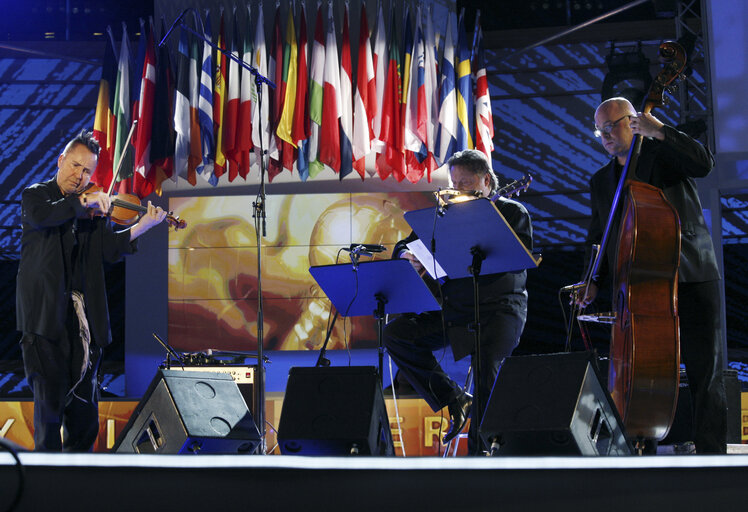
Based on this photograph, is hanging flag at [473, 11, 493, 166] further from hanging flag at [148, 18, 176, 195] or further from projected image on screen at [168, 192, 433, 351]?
hanging flag at [148, 18, 176, 195]

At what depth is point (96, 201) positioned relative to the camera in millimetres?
3572

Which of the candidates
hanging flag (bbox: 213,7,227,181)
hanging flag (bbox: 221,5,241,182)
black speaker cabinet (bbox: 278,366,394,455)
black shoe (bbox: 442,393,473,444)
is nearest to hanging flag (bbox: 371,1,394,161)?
hanging flag (bbox: 221,5,241,182)

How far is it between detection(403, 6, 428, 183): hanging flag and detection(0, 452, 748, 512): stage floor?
204 inches

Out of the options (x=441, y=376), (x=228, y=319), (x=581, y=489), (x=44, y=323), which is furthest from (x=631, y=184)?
(x=228, y=319)

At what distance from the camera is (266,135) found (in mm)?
6488

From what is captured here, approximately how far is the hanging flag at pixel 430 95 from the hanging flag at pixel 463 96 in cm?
19

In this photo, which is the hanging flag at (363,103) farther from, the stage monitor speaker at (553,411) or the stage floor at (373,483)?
the stage floor at (373,483)

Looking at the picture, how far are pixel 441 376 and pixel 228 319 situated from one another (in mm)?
3155

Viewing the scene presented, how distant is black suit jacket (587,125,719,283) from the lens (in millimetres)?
3111

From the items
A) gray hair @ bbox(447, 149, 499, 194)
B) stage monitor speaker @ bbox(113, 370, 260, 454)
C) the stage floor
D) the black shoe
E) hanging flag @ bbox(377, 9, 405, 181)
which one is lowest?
the black shoe

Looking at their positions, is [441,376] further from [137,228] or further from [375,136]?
[375,136]

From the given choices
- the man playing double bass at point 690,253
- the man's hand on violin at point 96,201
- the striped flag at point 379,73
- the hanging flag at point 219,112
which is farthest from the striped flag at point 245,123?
the man playing double bass at point 690,253

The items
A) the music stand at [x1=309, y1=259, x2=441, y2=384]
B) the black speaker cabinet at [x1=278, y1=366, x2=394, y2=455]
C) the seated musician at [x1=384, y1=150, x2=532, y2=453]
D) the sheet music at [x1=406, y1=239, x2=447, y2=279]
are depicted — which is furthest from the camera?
the seated musician at [x1=384, y1=150, x2=532, y2=453]

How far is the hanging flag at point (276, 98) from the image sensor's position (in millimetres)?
6523
